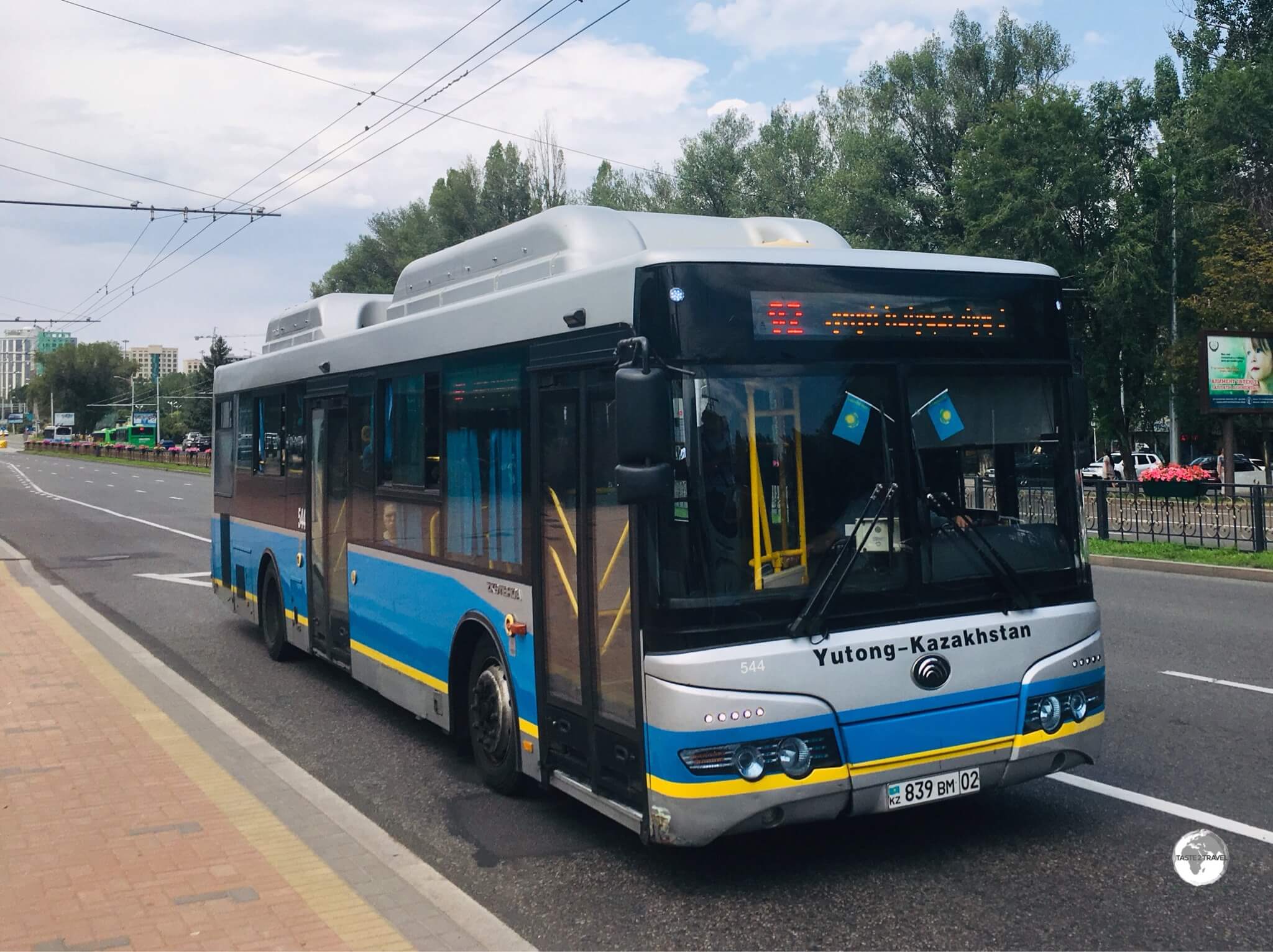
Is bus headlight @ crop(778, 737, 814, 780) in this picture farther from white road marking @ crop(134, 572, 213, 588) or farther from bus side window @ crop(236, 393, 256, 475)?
white road marking @ crop(134, 572, 213, 588)

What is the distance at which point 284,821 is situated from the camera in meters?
6.24

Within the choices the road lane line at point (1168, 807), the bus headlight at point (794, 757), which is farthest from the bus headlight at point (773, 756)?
the road lane line at point (1168, 807)

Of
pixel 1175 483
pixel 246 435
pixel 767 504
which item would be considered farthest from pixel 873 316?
pixel 1175 483

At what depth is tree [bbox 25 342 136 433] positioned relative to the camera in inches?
6289

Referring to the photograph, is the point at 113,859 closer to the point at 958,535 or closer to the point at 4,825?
the point at 4,825

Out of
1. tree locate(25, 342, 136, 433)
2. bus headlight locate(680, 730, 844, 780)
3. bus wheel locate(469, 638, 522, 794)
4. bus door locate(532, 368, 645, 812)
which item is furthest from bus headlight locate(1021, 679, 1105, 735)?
tree locate(25, 342, 136, 433)

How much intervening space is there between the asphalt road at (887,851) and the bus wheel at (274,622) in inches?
37.1

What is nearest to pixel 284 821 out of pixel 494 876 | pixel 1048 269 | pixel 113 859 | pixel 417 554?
pixel 113 859

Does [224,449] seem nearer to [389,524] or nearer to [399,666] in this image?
[389,524]

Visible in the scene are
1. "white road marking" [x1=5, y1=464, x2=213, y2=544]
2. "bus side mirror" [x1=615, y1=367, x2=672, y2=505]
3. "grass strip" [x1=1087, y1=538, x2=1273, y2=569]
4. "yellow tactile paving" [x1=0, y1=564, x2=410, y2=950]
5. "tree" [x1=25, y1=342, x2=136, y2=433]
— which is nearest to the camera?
"yellow tactile paving" [x1=0, y1=564, x2=410, y2=950]

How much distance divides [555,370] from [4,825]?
11.5 ft

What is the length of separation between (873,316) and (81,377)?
171 meters

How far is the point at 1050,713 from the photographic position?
18.9ft

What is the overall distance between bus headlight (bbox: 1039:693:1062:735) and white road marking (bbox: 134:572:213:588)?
1439 cm
